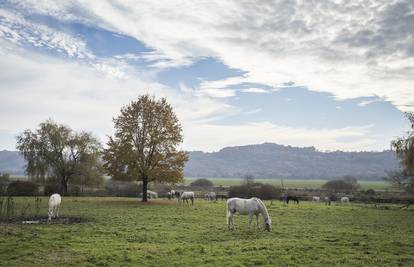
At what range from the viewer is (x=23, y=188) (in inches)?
2301

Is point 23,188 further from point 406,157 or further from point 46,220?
point 406,157

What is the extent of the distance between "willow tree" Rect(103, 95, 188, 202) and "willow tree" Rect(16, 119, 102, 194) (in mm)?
16407

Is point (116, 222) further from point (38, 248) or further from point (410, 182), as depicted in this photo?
point (410, 182)

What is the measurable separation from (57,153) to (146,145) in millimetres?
20925

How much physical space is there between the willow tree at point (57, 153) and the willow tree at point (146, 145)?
53.8ft

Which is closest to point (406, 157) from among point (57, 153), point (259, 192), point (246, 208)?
point (246, 208)

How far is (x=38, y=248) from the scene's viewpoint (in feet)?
52.5

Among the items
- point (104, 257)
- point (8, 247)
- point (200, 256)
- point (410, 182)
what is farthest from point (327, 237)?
point (410, 182)

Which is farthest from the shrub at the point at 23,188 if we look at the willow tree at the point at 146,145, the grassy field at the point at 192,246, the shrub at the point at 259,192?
the grassy field at the point at 192,246

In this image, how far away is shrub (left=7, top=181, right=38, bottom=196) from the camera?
57.7 meters

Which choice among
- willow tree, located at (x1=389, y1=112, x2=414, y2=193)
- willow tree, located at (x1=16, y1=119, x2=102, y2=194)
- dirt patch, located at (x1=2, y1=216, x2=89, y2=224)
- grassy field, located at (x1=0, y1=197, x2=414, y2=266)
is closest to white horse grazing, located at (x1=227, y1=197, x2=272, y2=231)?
grassy field, located at (x1=0, y1=197, x2=414, y2=266)

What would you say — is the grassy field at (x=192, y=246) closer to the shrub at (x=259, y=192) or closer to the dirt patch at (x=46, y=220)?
the dirt patch at (x=46, y=220)

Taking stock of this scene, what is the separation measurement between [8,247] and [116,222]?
32.4ft

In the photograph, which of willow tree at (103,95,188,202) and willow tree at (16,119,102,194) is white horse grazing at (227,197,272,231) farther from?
willow tree at (16,119,102,194)
